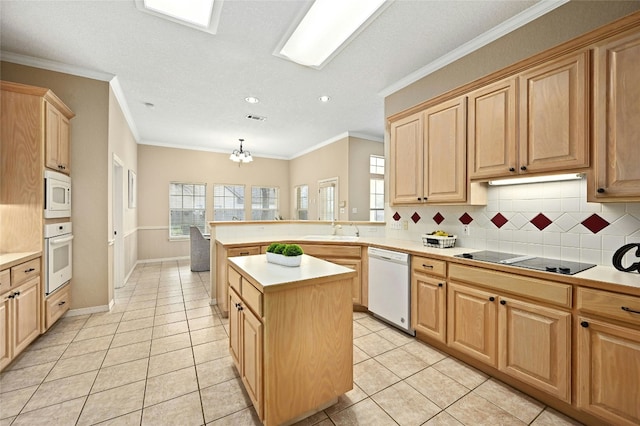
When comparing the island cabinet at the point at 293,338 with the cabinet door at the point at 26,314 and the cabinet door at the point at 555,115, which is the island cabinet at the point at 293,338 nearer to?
the cabinet door at the point at 555,115

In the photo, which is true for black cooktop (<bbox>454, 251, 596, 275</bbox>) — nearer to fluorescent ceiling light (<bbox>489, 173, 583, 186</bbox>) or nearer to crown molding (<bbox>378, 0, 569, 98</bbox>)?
fluorescent ceiling light (<bbox>489, 173, 583, 186</bbox>)

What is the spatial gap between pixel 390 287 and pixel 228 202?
5871 mm

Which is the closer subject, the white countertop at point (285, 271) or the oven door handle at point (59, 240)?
the white countertop at point (285, 271)

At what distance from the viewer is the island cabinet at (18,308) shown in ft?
6.53

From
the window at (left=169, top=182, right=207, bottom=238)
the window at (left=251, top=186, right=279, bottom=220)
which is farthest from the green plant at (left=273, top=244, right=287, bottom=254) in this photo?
the window at (left=251, top=186, right=279, bottom=220)

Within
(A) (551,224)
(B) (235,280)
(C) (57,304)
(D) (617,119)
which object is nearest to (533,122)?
(D) (617,119)

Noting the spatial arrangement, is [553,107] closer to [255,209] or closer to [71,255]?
[71,255]

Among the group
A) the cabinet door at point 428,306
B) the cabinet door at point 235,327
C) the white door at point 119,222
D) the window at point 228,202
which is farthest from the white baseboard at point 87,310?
the window at point 228,202

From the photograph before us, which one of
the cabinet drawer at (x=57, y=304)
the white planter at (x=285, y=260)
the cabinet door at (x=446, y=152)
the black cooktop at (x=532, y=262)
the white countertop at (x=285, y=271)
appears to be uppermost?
the cabinet door at (x=446, y=152)

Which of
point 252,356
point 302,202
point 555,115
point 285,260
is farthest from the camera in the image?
point 302,202

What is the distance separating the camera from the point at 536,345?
1.74 meters

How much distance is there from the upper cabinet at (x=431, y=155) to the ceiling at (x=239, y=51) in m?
0.67

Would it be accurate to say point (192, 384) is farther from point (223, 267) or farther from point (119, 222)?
point (119, 222)

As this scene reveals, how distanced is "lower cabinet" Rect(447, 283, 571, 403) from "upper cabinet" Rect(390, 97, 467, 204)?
96 cm
